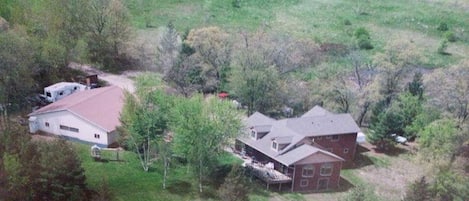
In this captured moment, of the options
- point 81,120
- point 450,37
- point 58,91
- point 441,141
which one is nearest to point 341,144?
point 441,141

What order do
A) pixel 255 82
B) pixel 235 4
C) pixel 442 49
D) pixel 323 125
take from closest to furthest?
pixel 323 125 → pixel 255 82 → pixel 442 49 → pixel 235 4

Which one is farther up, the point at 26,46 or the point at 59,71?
the point at 26,46

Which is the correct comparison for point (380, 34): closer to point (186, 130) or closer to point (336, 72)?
point (336, 72)

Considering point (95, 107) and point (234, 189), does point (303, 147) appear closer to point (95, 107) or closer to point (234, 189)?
point (234, 189)

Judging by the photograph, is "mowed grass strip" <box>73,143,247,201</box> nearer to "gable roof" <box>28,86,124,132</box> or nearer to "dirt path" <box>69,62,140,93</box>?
"gable roof" <box>28,86,124,132</box>

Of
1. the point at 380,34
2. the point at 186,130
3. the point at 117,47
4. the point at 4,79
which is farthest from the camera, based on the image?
the point at 380,34

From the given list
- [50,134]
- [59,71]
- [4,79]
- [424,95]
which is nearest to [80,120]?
[50,134]
